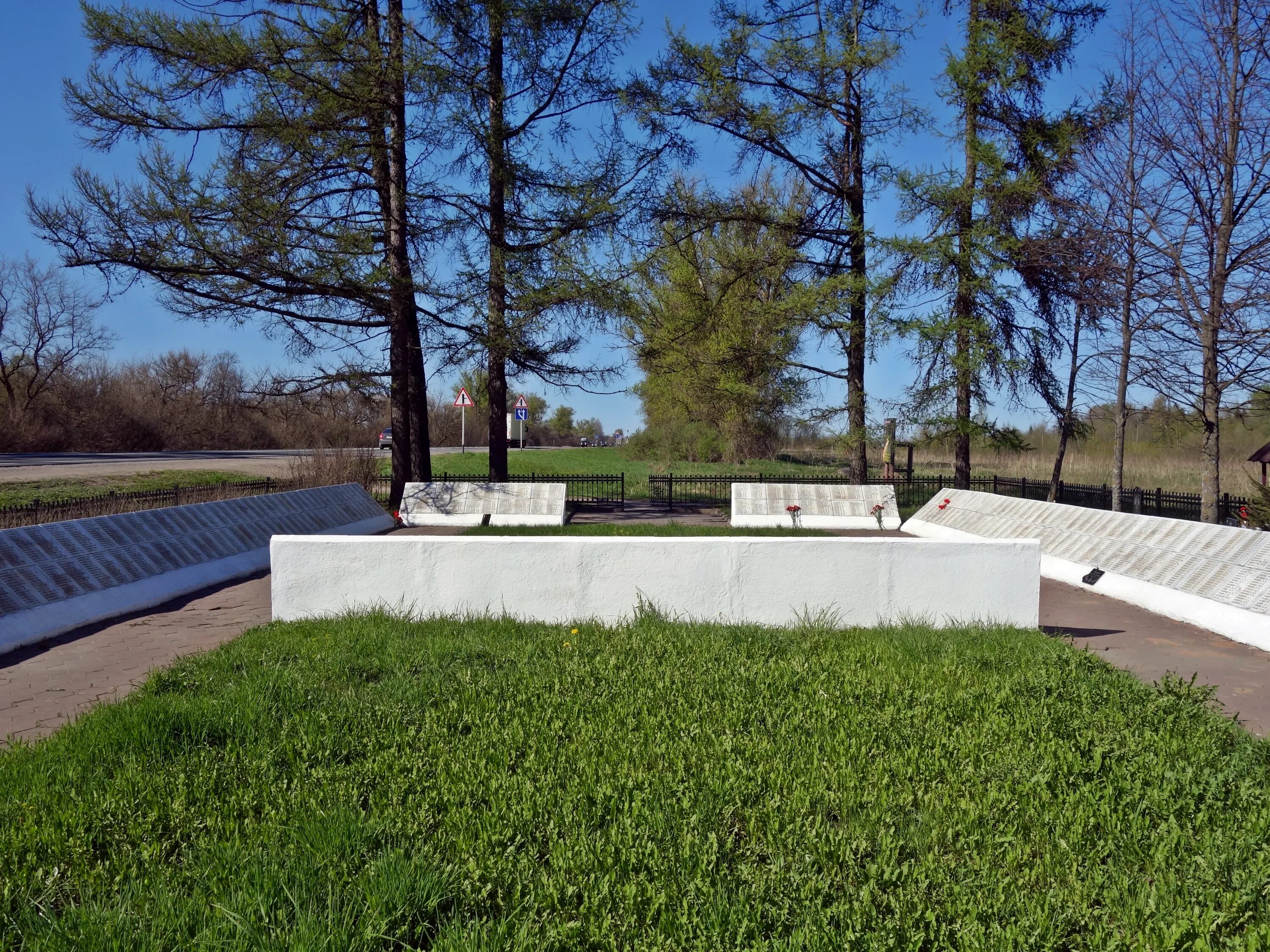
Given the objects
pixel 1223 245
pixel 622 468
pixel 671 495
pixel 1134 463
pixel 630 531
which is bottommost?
pixel 630 531

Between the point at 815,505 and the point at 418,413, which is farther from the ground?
the point at 418,413

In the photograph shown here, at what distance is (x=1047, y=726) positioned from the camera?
14.1ft

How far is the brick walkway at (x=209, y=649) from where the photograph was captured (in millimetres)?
4973

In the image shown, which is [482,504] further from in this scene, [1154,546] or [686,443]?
[686,443]

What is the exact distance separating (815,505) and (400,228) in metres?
10.3

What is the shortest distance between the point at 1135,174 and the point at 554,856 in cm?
1338

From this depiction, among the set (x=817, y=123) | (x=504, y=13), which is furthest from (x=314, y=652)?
(x=817, y=123)

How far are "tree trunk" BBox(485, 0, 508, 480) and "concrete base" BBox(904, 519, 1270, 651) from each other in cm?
1053

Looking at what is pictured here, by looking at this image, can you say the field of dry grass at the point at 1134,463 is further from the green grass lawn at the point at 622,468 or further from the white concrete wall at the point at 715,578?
the white concrete wall at the point at 715,578

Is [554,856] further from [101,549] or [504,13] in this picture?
[504,13]

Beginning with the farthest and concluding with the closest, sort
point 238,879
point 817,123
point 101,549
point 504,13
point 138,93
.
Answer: point 817,123 < point 504,13 < point 138,93 < point 101,549 < point 238,879

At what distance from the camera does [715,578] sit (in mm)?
6773

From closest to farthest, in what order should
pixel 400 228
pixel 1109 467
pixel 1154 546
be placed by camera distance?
pixel 1154 546, pixel 400 228, pixel 1109 467

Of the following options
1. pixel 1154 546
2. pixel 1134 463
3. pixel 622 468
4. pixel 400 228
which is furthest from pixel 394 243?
pixel 1134 463
